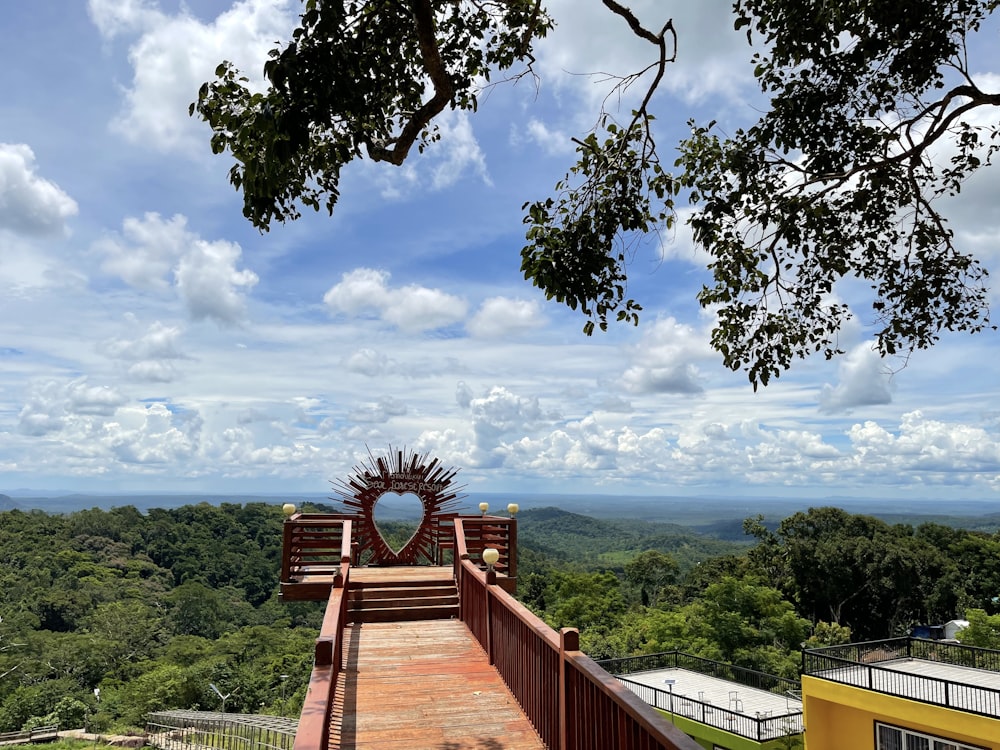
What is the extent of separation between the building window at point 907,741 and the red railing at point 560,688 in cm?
999

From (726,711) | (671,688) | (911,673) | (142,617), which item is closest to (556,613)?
(671,688)

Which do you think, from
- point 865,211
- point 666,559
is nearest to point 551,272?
point 865,211

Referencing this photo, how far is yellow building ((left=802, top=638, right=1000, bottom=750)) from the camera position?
483 inches

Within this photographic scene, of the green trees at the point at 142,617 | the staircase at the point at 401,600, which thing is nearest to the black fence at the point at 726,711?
the staircase at the point at 401,600

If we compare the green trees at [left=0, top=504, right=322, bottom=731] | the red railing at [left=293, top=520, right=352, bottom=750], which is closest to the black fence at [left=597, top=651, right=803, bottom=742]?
the red railing at [left=293, top=520, right=352, bottom=750]

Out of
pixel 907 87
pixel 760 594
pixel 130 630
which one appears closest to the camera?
pixel 907 87

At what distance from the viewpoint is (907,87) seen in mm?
6664

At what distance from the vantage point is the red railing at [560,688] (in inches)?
139

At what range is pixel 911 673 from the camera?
41.2 feet

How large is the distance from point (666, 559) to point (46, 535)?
7024cm

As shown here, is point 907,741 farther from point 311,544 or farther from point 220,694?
point 220,694

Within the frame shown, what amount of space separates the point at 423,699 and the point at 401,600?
11.6 feet

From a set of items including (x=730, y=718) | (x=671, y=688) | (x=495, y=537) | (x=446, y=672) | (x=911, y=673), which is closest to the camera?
(x=446, y=672)

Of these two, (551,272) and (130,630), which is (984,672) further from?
(130,630)
